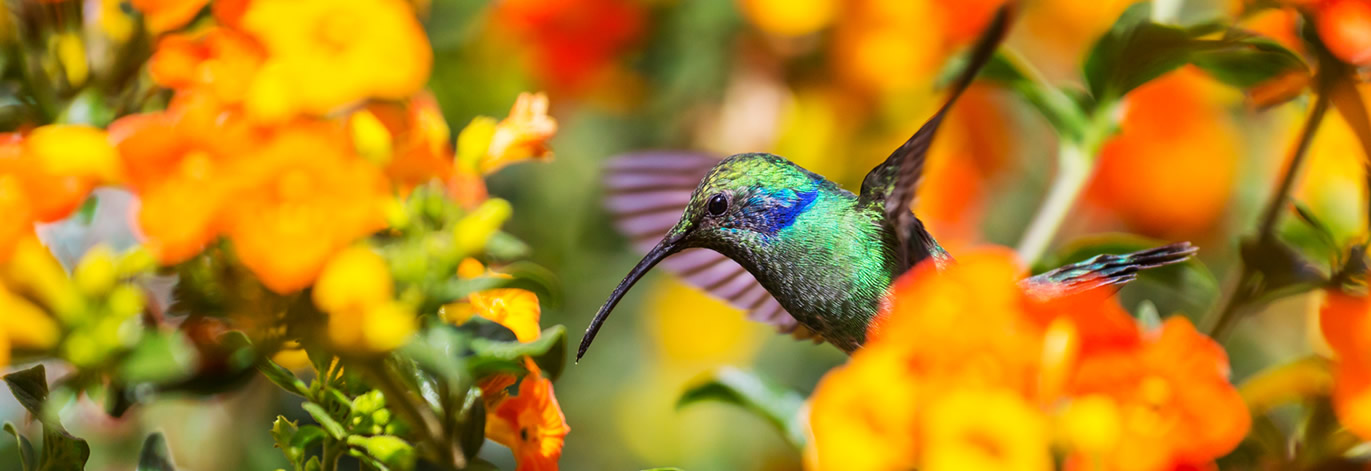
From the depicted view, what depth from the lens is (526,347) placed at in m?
0.80

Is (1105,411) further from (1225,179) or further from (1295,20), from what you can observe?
(1225,179)

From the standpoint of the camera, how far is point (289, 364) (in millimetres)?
905

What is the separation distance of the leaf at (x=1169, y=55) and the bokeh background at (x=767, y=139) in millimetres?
762

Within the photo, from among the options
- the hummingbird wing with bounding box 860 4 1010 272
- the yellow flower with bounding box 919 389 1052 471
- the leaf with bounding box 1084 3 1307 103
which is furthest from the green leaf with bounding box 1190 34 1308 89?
the yellow flower with bounding box 919 389 1052 471

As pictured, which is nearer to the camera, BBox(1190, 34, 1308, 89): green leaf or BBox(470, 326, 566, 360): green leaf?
BBox(470, 326, 566, 360): green leaf

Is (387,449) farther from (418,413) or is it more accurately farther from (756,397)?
(756,397)

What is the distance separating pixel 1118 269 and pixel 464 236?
1.73ft

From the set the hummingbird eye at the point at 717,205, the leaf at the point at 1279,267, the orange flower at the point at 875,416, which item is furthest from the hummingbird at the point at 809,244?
the orange flower at the point at 875,416

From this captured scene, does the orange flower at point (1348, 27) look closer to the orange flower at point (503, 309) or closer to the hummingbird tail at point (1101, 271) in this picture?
the hummingbird tail at point (1101, 271)

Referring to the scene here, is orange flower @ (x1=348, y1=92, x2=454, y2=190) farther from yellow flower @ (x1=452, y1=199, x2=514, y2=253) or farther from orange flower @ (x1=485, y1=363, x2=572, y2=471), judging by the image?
orange flower @ (x1=485, y1=363, x2=572, y2=471)

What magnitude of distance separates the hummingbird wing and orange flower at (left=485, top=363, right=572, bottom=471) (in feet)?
0.93

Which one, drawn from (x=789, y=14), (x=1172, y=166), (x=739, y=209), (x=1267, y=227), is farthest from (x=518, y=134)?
(x=1172, y=166)

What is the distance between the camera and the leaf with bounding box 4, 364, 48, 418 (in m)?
0.77

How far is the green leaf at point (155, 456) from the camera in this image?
2.78ft
